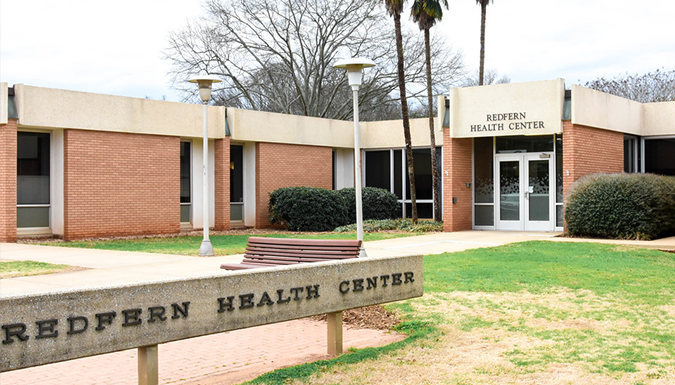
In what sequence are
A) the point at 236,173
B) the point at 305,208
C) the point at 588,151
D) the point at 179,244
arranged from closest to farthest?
1. the point at 179,244
2. the point at 588,151
3. the point at 305,208
4. the point at 236,173

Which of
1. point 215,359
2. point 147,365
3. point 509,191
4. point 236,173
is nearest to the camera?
point 147,365

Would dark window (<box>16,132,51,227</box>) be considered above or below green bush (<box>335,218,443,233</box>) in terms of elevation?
above

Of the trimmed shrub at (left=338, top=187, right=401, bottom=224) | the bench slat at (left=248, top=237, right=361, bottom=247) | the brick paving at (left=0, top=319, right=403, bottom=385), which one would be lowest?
the brick paving at (left=0, top=319, right=403, bottom=385)

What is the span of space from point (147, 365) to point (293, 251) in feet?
13.0

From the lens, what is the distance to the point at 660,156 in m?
23.0

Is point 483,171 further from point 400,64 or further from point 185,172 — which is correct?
point 185,172

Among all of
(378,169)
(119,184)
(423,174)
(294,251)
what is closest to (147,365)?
(294,251)

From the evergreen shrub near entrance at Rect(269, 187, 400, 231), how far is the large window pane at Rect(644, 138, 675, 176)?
8846mm

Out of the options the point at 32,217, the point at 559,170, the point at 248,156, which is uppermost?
the point at 248,156

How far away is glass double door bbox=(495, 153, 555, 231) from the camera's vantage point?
20531mm

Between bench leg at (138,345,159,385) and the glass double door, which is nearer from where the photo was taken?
bench leg at (138,345,159,385)

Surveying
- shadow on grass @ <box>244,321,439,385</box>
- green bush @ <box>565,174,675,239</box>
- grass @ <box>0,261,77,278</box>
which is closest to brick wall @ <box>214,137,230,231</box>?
grass @ <box>0,261,77,278</box>

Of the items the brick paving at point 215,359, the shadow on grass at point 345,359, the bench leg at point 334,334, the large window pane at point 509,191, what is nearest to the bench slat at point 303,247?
the brick paving at point 215,359

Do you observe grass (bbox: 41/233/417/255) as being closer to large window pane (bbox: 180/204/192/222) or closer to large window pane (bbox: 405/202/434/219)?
large window pane (bbox: 180/204/192/222)
